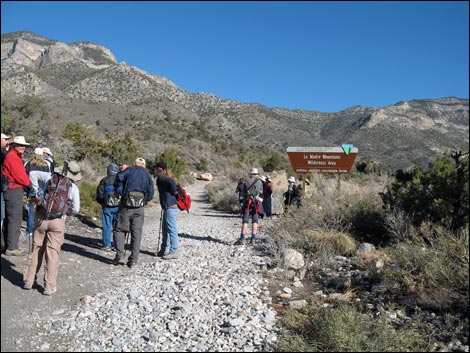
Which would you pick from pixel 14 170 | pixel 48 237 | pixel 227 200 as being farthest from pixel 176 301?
pixel 227 200

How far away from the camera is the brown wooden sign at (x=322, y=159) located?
45.3 ft

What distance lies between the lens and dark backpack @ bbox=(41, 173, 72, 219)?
574 cm

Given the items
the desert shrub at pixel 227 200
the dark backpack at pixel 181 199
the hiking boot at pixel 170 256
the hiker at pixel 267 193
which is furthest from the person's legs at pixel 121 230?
the desert shrub at pixel 227 200

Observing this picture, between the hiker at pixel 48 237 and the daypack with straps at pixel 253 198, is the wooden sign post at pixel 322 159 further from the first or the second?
the hiker at pixel 48 237

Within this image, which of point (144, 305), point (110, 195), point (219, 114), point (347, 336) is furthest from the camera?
point (219, 114)

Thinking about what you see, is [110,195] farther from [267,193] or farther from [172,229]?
[267,193]

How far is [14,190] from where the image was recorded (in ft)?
22.9

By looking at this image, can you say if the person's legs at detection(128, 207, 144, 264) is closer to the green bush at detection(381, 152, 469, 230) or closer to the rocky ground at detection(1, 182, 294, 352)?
the rocky ground at detection(1, 182, 294, 352)

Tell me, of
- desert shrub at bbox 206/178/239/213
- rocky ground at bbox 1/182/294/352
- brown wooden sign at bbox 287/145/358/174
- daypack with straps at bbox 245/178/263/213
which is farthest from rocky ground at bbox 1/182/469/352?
desert shrub at bbox 206/178/239/213

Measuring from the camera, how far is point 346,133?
228ft

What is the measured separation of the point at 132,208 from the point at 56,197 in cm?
185

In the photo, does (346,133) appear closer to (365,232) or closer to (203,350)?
(365,232)

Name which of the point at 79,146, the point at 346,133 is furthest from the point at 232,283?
the point at 346,133

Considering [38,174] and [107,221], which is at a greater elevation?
[38,174]
